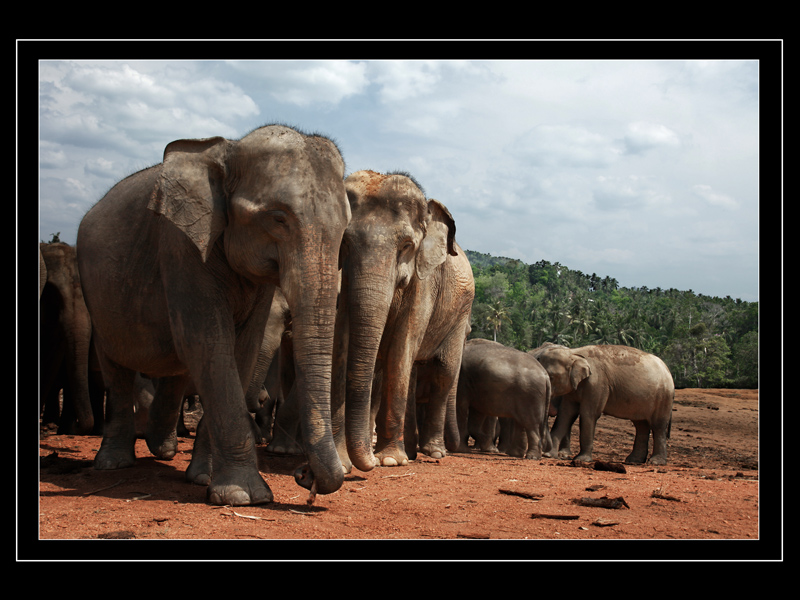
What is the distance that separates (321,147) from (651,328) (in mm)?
75242

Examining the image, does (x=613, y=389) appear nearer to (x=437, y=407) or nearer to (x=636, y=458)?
(x=636, y=458)

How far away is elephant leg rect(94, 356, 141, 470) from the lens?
273 inches

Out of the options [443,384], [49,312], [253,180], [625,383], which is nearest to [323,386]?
[253,180]

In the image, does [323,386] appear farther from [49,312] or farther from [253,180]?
[49,312]

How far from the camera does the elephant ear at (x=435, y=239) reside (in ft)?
25.5

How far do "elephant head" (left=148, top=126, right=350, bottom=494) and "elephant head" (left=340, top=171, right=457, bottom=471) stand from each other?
1.21 metres

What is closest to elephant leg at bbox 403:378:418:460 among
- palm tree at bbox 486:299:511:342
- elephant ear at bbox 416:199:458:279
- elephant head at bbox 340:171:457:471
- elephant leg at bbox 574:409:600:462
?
elephant ear at bbox 416:199:458:279

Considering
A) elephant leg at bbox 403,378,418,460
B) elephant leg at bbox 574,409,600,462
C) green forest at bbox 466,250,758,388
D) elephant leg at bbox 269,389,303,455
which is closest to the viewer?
elephant leg at bbox 269,389,303,455

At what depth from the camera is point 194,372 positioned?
5570mm

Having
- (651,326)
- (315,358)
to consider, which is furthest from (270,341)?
(651,326)

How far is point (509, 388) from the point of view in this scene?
37.3 feet

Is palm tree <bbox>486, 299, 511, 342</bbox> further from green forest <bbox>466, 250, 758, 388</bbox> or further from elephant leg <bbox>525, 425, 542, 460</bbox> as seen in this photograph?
elephant leg <bbox>525, 425, 542, 460</bbox>

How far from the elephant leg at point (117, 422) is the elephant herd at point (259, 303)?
14mm

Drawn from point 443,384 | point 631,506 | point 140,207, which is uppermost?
point 140,207
